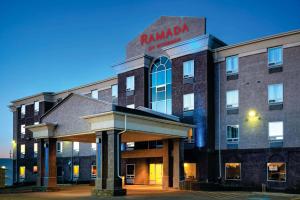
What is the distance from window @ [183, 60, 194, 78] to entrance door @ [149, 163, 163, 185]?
32.4 feet

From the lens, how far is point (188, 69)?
38.3m

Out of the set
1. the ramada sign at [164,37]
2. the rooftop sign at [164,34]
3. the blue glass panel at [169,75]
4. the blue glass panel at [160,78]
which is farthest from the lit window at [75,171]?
the blue glass panel at [169,75]

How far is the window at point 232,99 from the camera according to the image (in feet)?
118

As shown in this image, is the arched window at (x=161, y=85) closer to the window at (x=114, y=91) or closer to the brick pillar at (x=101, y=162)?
the window at (x=114, y=91)

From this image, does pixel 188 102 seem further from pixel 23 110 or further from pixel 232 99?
pixel 23 110

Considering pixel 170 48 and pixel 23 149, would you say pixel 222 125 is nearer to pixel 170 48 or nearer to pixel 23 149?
pixel 170 48

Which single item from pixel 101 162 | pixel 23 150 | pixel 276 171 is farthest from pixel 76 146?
pixel 276 171

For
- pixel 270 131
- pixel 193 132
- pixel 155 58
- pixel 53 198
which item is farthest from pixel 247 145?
pixel 53 198

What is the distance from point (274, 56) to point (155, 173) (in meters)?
17.0

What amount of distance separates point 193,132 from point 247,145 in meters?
5.16

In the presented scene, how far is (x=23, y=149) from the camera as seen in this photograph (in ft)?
198

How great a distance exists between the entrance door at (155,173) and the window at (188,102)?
7.07 m

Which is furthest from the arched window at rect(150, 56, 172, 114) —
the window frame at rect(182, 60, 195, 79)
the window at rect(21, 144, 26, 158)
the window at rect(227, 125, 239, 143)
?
the window at rect(21, 144, 26, 158)

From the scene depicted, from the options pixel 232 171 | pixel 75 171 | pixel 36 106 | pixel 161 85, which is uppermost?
pixel 161 85
